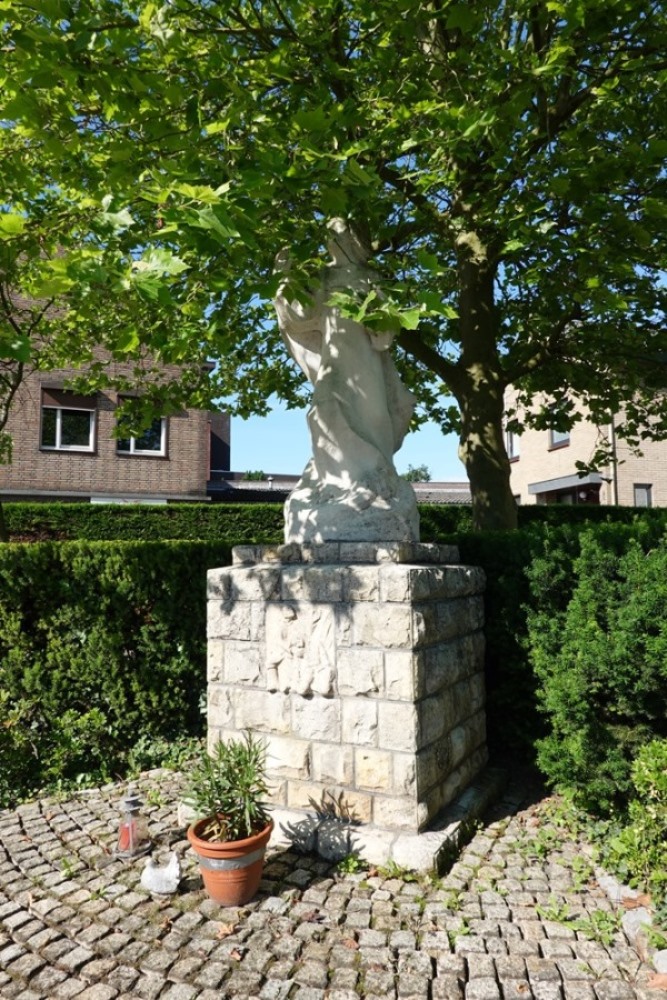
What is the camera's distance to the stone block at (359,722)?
3.75m

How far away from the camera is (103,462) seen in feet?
59.5

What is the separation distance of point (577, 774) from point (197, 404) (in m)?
7.44

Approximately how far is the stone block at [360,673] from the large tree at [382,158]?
197 centimetres

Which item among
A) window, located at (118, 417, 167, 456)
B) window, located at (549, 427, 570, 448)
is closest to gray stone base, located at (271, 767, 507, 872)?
window, located at (118, 417, 167, 456)

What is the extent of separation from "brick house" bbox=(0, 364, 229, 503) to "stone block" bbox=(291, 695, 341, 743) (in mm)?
13900

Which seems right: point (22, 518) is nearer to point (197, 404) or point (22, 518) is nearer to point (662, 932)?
point (197, 404)

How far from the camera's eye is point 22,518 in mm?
13719

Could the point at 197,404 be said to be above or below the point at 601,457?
above

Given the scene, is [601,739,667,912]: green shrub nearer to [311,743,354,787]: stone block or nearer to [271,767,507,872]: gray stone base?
[271,767,507,872]: gray stone base

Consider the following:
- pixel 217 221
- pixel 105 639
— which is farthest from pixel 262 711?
pixel 217 221

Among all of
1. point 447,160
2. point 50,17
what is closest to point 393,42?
point 447,160

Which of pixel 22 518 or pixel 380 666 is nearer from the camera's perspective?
pixel 380 666

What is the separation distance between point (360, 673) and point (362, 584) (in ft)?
1.76

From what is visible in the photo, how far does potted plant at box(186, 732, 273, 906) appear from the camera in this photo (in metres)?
3.20
